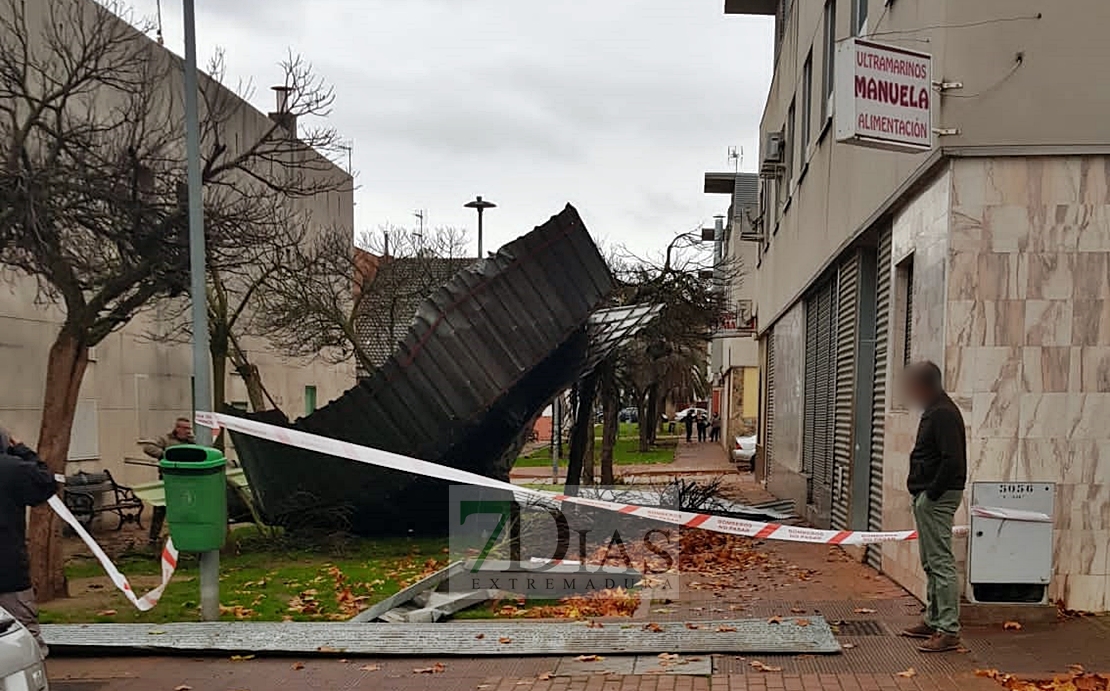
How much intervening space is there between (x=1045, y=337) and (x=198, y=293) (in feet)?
20.6

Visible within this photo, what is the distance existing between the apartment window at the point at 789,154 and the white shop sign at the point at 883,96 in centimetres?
990

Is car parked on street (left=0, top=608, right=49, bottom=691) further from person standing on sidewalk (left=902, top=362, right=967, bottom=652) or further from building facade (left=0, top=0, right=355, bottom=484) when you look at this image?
building facade (left=0, top=0, right=355, bottom=484)

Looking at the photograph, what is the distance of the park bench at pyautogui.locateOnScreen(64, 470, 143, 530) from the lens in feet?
44.5

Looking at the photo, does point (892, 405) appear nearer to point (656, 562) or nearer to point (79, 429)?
point (656, 562)

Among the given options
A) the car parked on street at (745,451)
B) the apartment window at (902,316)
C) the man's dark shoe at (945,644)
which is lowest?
the car parked on street at (745,451)

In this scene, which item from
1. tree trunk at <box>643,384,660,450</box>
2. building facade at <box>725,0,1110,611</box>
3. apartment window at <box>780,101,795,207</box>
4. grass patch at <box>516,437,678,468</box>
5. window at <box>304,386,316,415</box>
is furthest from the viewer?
tree trunk at <box>643,384,660,450</box>

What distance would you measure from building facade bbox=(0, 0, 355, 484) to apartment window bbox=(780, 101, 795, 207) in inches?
312

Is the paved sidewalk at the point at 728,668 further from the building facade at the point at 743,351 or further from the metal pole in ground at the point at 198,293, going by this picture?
the building facade at the point at 743,351

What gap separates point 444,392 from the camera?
10.7 m

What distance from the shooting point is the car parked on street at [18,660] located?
14.6 feet

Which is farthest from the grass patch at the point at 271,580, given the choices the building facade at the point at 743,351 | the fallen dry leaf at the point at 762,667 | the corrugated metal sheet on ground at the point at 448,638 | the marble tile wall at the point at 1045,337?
the building facade at the point at 743,351

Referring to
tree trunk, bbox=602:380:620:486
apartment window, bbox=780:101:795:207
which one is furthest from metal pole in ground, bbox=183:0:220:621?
tree trunk, bbox=602:380:620:486

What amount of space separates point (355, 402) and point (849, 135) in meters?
6.28

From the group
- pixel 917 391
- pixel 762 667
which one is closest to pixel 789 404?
pixel 917 391
